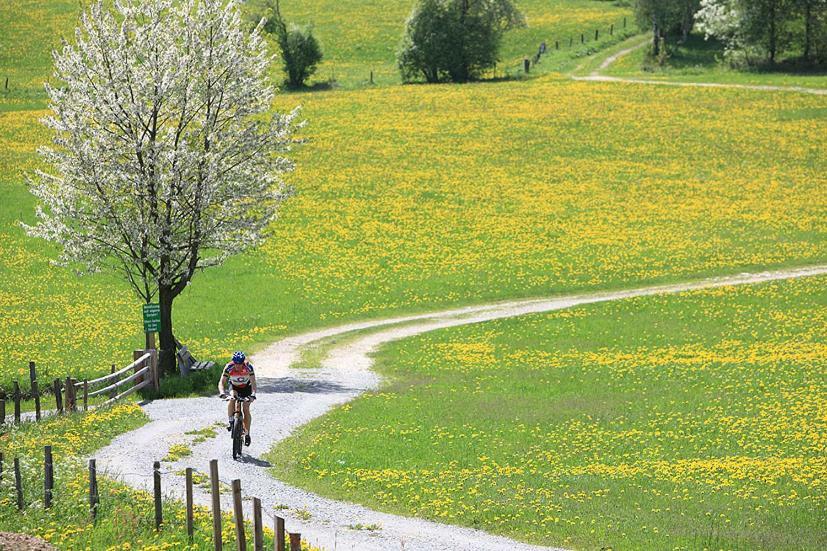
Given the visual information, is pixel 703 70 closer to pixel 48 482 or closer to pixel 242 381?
pixel 242 381

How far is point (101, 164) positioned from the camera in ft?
129

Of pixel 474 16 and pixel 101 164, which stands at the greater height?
pixel 474 16

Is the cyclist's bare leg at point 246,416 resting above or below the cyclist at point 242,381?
below

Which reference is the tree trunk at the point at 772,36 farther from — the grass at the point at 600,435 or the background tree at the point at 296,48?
the grass at the point at 600,435

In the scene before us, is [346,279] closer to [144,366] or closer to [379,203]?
[379,203]

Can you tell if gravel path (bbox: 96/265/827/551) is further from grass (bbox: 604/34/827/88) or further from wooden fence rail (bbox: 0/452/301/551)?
grass (bbox: 604/34/827/88)

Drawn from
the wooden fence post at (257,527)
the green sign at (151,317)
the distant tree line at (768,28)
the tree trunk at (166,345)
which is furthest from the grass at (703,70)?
the wooden fence post at (257,527)

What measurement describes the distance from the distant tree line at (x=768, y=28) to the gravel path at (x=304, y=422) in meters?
56.8

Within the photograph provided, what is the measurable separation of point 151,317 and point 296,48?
75956mm

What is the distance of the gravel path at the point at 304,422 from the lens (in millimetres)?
21609

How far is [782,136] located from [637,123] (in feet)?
36.5

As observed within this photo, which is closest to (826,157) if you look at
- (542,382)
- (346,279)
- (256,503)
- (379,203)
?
(379,203)

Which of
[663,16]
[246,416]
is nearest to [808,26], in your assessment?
[663,16]

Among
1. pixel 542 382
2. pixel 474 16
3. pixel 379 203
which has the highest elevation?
pixel 474 16
